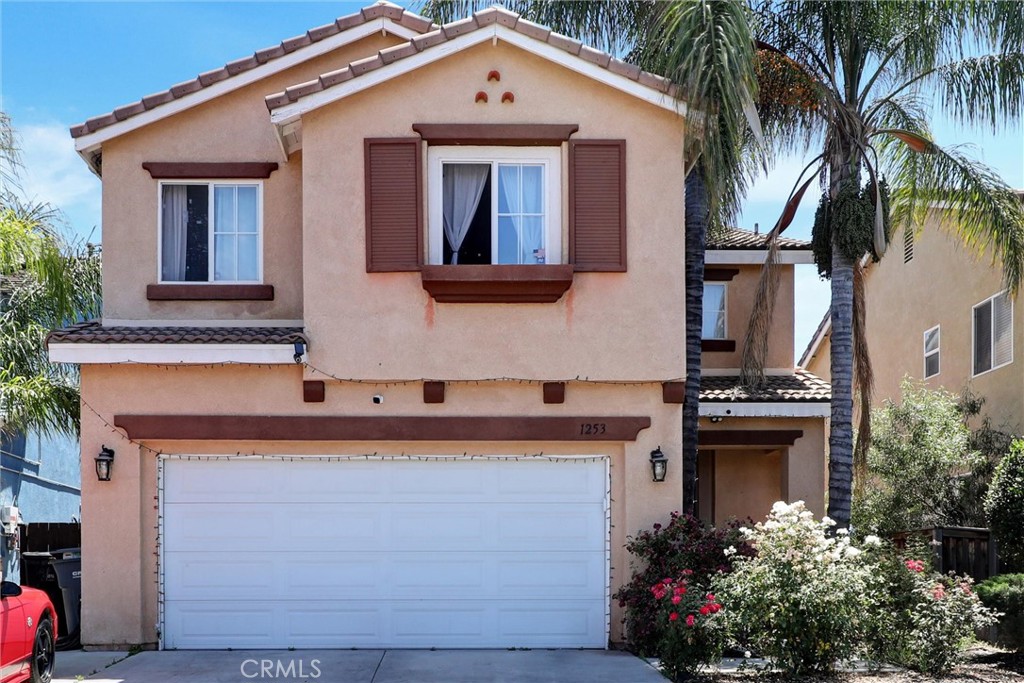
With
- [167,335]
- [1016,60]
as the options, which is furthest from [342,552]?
[1016,60]

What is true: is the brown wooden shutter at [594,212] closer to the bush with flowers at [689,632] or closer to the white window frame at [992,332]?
the bush with flowers at [689,632]

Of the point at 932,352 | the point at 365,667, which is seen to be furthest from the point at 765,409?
the point at 932,352

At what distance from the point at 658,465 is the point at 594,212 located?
10.4 feet

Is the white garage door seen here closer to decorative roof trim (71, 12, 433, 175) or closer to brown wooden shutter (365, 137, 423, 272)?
brown wooden shutter (365, 137, 423, 272)

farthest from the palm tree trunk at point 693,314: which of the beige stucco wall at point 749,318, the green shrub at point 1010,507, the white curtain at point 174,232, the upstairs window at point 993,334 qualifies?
the white curtain at point 174,232

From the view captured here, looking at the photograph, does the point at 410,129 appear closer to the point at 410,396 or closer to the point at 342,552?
the point at 410,396

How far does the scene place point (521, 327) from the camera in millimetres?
14211

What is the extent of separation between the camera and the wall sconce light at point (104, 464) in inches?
557

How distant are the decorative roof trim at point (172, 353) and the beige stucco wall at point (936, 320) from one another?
11.2m

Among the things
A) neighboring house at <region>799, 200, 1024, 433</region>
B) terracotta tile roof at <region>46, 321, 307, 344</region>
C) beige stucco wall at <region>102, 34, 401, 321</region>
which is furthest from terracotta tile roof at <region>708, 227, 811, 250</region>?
terracotta tile roof at <region>46, 321, 307, 344</region>

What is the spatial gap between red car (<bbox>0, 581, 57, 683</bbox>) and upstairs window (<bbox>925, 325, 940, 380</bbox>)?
18084 millimetres

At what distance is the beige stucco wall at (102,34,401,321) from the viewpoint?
15.1m

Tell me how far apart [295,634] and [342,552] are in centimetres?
113

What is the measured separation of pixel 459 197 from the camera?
570 inches
